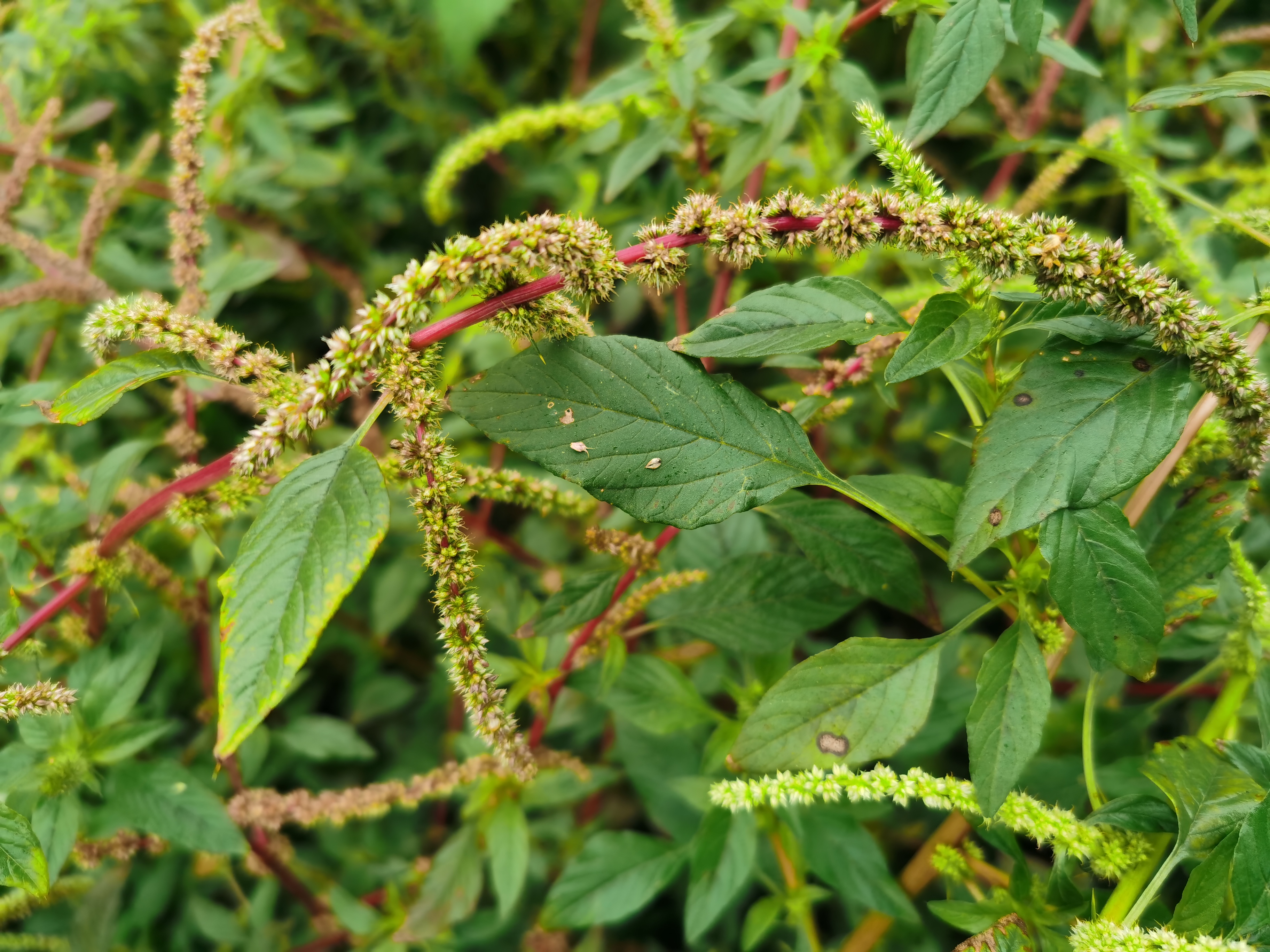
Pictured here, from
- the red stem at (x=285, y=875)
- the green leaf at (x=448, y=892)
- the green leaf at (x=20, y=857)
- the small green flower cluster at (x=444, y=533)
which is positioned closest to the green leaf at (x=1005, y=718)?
the small green flower cluster at (x=444, y=533)

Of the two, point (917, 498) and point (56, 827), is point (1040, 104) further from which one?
point (56, 827)

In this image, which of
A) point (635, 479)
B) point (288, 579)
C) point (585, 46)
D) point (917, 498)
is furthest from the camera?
point (585, 46)

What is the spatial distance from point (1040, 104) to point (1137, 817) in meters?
1.48

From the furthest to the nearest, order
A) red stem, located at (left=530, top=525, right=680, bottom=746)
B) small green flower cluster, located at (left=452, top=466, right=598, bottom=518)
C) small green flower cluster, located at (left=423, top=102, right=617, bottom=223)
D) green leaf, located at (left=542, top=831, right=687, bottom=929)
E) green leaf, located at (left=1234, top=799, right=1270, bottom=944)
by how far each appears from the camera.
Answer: small green flower cluster, located at (left=423, top=102, right=617, bottom=223), green leaf, located at (left=542, top=831, right=687, bottom=929), red stem, located at (left=530, top=525, right=680, bottom=746), small green flower cluster, located at (left=452, top=466, right=598, bottom=518), green leaf, located at (left=1234, top=799, right=1270, bottom=944)

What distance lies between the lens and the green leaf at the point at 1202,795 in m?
0.81

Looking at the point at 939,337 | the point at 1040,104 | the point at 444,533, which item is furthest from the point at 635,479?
the point at 1040,104

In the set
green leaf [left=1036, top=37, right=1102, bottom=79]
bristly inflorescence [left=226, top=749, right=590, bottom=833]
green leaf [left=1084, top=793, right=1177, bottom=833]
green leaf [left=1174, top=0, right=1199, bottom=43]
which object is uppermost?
green leaf [left=1174, top=0, right=1199, bottom=43]

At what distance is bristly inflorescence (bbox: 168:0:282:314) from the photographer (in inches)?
43.9

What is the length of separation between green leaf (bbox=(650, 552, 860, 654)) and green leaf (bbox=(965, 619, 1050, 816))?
0.31 meters

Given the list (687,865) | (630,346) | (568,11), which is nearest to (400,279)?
(630,346)

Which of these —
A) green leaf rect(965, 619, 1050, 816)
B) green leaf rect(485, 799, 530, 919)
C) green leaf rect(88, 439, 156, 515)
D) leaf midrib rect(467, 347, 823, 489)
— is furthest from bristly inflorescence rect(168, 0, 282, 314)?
green leaf rect(965, 619, 1050, 816)

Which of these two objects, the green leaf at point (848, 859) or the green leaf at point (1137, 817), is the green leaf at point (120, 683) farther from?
the green leaf at point (1137, 817)

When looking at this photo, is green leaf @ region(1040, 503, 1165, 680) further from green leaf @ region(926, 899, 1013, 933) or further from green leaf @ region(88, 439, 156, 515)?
green leaf @ region(88, 439, 156, 515)

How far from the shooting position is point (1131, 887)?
88 cm
